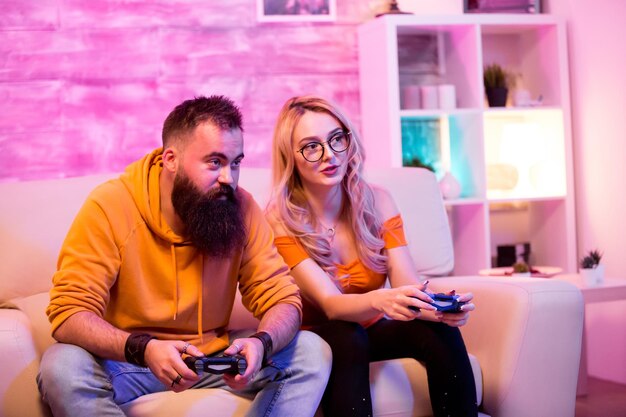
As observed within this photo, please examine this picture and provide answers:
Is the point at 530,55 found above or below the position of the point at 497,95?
above

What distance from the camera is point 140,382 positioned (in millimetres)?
2188

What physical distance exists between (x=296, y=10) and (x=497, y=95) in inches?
41.0

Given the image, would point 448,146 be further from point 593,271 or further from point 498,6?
point 593,271

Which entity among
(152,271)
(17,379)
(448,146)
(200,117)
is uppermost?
(200,117)

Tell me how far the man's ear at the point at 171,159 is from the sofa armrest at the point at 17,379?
0.54 meters

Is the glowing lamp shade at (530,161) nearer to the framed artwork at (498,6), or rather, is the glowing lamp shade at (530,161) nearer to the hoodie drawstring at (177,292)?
the framed artwork at (498,6)

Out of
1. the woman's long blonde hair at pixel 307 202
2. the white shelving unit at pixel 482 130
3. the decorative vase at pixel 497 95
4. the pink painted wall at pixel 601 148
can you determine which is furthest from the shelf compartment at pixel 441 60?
the woman's long blonde hair at pixel 307 202

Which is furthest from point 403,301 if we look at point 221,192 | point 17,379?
point 17,379

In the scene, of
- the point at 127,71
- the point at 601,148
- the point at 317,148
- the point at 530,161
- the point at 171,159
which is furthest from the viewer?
the point at 530,161

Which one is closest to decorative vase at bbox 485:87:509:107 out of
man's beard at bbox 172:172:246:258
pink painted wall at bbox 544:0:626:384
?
pink painted wall at bbox 544:0:626:384

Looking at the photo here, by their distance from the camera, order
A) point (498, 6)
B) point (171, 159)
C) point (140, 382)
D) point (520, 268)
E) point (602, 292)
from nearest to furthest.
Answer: point (140, 382) < point (171, 159) < point (602, 292) < point (520, 268) < point (498, 6)

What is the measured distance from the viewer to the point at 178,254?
2311 mm

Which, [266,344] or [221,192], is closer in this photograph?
[266,344]

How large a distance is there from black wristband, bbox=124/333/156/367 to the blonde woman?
1.61ft
